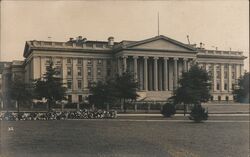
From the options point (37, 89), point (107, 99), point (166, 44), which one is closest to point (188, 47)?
point (166, 44)

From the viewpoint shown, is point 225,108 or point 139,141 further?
point 225,108

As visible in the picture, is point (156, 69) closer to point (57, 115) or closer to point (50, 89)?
point (50, 89)

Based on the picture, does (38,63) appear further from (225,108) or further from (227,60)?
(227,60)

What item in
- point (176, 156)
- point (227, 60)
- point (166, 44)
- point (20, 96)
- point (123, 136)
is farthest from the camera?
point (227, 60)

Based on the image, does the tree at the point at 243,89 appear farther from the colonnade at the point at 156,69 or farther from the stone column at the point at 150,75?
the stone column at the point at 150,75

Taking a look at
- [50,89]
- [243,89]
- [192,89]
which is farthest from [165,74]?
[50,89]

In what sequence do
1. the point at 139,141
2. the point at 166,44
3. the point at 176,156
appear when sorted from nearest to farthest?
the point at 176,156 → the point at 139,141 → the point at 166,44

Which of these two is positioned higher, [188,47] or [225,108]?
[188,47]

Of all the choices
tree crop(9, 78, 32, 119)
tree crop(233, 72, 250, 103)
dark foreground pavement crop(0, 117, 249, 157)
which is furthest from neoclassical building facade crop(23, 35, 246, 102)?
dark foreground pavement crop(0, 117, 249, 157)
